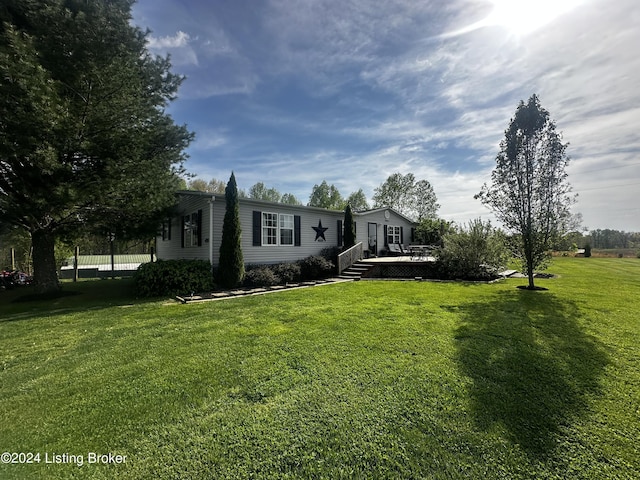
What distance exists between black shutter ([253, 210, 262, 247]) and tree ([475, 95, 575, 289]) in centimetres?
874

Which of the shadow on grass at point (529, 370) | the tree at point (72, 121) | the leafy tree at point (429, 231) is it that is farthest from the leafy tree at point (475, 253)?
the tree at point (72, 121)

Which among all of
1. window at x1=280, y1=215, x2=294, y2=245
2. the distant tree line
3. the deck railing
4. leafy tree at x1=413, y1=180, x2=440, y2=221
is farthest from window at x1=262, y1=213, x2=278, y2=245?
the distant tree line

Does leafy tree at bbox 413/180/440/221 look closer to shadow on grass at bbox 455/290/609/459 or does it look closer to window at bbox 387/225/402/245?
window at bbox 387/225/402/245

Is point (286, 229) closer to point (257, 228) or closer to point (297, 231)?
point (297, 231)

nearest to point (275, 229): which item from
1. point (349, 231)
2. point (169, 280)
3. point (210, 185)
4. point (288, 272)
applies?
point (288, 272)

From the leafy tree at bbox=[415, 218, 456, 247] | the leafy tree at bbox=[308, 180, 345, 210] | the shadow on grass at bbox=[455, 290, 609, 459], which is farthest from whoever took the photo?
the leafy tree at bbox=[308, 180, 345, 210]

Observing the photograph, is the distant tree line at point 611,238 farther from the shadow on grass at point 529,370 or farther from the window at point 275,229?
the shadow on grass at point 529,370

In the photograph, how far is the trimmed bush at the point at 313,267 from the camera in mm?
12000

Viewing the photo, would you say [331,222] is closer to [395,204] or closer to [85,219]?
[85,219]

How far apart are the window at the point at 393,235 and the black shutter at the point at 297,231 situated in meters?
7.84

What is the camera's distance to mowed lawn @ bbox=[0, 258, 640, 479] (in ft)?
6.64

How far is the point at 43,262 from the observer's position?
966 cm

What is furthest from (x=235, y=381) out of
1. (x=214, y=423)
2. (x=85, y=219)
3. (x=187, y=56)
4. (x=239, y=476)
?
(x=187, y=56)

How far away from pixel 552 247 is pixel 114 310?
41.2 feet
